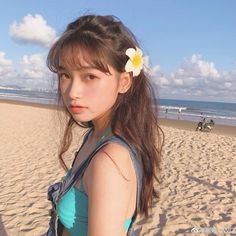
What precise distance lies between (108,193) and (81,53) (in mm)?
516

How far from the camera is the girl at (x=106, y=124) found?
1.03 metres

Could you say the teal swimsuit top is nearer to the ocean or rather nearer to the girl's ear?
the girl's ear

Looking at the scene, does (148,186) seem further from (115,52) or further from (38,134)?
(38,134)

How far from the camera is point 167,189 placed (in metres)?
6.32

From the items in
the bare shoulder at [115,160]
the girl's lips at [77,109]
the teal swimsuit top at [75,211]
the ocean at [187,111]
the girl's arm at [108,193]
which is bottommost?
the ocean at [187,111]

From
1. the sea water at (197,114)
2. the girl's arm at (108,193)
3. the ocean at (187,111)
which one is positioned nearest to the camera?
the girl's arm at (108,193)

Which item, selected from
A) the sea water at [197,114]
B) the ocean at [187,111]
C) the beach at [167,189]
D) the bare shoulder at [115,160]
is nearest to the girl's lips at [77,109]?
the bare shoulder at [115,160]

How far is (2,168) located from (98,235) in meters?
7.19

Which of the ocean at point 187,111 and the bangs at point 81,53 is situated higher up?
the bangs at point 81,53

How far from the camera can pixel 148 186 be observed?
138cm

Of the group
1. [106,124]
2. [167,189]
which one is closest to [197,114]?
[167,189]

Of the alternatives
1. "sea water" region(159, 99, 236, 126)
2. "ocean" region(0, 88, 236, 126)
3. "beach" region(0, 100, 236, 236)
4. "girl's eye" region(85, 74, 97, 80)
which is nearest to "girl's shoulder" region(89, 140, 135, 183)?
"girl's eye" region(85, 74, 97, 80)

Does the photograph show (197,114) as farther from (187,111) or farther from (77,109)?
(77,109)

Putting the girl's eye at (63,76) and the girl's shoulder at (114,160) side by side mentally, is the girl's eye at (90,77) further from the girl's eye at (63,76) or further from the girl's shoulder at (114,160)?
the girl's shoulder at (114,160)
